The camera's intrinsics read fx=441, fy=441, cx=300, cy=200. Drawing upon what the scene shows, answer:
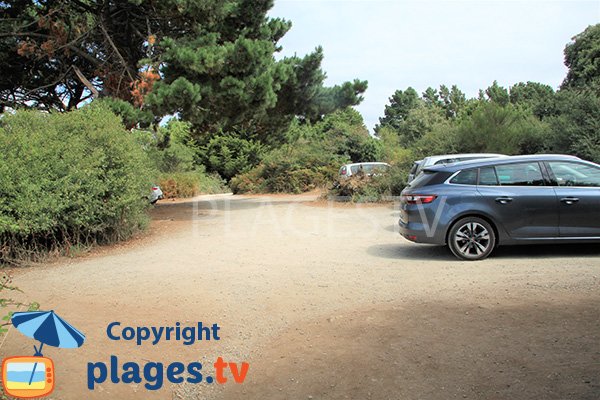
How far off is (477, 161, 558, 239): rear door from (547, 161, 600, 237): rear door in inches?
5.5

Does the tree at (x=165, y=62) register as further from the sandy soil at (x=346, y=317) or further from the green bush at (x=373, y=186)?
the sandy soil at (x=346, y=317)

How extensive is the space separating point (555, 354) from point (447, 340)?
2.79 ft

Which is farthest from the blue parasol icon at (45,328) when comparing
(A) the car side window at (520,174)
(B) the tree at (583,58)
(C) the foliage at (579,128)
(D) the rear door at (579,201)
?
(B) the tree at (583,58)

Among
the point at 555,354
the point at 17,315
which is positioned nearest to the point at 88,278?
the point at 17,315

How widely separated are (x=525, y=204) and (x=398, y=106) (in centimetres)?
8242

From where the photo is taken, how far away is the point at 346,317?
15.8 feet

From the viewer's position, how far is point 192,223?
14.2 meters

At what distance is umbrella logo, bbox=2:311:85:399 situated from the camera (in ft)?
7.28

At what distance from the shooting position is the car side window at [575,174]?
284 inches

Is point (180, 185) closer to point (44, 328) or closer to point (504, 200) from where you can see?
point (504, 200)

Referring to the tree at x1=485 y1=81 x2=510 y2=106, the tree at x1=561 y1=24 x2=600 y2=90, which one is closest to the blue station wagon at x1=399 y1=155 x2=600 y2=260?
the tree at x1=561 y1=24 x2=600 y2=90

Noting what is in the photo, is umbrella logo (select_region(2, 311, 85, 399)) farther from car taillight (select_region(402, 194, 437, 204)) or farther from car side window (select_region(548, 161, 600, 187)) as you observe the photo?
car side window (select_region(548, 161, 600, 187))

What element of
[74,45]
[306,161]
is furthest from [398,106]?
[74,45]

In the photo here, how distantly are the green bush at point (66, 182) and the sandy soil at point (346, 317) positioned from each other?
86cm
